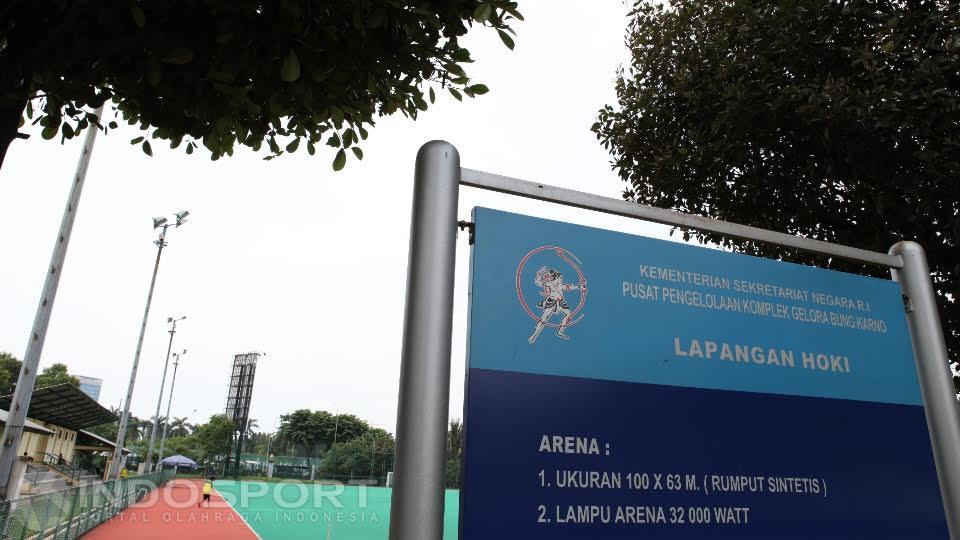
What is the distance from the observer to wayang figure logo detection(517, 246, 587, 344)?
2090mm

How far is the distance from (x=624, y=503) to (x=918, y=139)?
4.61 m

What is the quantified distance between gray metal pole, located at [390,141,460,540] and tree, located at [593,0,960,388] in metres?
4.33

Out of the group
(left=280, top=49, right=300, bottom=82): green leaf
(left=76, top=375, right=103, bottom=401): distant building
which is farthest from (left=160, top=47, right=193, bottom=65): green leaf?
(left=76, top=375, right=103, bottom=401): distant building

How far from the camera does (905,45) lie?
5363mm

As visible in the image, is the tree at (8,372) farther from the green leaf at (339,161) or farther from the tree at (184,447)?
the green leaf at (339,161)

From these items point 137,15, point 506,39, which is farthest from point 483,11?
point 137,15

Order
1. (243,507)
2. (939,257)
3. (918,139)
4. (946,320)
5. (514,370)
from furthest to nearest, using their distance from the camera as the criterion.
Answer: (243,507) < (946,320) < (939,257) < (918,139) < (514,370)

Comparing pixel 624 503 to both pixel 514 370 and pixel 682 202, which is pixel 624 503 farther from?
pixel 682 202

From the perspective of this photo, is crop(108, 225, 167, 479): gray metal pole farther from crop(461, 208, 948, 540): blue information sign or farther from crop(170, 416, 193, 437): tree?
crop(170, 416, 193, 437): tree

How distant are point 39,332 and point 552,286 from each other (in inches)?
441

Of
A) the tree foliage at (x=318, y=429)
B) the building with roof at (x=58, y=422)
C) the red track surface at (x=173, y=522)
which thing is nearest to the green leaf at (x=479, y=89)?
the red track surface at (x=173, y=522)

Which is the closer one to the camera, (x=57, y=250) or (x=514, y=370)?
(x=514, y=370)

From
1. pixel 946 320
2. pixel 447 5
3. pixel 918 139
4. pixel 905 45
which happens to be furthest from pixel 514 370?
pixel 946 320

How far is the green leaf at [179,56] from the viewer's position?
2.38m
